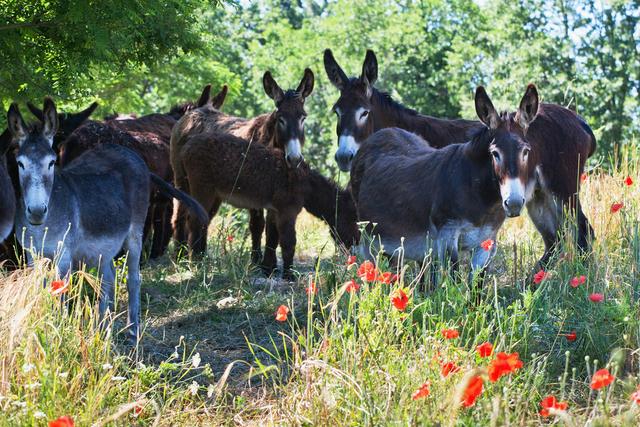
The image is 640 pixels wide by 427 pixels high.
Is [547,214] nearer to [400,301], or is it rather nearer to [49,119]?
[400,301]

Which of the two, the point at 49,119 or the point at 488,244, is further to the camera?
the point at 49,119

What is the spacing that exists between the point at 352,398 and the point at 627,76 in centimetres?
1649

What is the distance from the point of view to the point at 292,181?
8.98m

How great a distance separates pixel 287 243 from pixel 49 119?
123 inches

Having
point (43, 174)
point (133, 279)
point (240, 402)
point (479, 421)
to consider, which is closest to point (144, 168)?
point (133, 279)

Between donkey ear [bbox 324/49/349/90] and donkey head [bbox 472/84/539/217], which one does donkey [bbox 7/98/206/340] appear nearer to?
→ donkey head [bbox 472/84/539/217]

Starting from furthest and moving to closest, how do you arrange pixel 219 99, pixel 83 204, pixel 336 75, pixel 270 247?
pixel 219 99
pixel 270 247
pixel 336 75
pixel 83 204

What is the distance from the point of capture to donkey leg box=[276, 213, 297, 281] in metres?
8.69

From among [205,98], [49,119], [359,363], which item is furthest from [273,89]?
[359,363]

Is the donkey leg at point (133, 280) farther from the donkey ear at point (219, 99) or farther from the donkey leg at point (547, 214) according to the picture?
the donkey ear at point (219, 99)

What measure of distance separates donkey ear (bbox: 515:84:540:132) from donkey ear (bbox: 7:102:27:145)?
320cm

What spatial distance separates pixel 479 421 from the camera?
376cm

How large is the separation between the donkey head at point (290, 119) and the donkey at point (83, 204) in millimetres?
2045

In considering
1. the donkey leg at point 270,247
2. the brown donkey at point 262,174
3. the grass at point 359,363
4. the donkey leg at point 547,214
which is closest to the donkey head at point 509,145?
the grass at point 359,363
